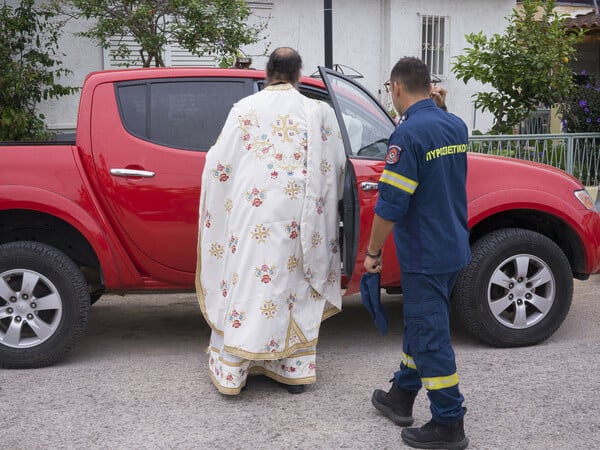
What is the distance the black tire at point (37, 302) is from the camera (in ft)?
15.5

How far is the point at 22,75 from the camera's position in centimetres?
955

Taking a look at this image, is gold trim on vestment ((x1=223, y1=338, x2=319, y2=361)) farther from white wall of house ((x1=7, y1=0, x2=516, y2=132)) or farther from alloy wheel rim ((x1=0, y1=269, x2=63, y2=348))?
white wall of house ((x1=7, y1=0, x2=516, y2=132))

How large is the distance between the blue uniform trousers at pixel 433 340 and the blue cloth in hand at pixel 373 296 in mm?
135

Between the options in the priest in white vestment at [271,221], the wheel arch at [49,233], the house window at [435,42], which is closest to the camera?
the priest in white vestment at [271,221]

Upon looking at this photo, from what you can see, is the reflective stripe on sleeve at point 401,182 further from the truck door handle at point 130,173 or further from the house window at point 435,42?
the house window at point 435,42

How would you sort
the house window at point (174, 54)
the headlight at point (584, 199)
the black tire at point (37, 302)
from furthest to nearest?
the house window at point (174, 54) → the headlight at point (584, 199) → the black tire at point (37, 302)

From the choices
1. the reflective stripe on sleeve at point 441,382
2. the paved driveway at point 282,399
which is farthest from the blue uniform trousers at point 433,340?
the paved driveway at point 282,399

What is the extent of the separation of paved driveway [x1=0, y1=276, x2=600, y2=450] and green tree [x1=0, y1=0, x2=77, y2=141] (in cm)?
444

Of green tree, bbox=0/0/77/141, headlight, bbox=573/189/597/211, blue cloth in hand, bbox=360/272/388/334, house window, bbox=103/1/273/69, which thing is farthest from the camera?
house window, bbox=103/1/273/69

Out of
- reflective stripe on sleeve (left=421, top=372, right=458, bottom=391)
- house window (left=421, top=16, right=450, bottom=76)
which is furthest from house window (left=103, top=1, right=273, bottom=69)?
reflective stripe on sleeve (left=421, top=372, right=458, bottom=391)

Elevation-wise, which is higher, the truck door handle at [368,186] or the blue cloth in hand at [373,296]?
the truck door handle at [368,186]

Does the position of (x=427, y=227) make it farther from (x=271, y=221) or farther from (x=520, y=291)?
(x=520, y=291)

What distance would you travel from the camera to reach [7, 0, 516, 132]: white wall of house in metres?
12.8

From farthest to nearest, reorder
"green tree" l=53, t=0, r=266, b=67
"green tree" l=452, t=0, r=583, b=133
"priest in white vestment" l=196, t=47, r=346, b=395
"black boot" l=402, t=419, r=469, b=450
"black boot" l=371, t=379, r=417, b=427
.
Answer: "green tree" l=452, t=0, r=583, b=133 → "green tree" l=53, t=0, r=266, b=67 → "priest in white vestment" l=196, t=47, r=346, b=395 → "black boot" l=371, t=379, r=417, b=427 → "black boot" l=402, t=419, r=469, b=450
